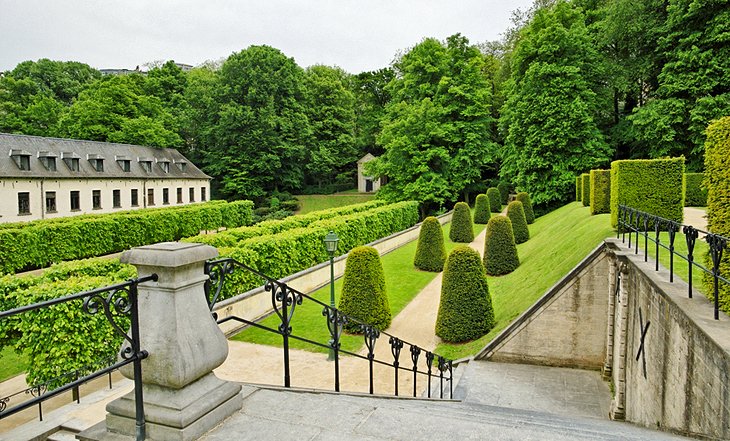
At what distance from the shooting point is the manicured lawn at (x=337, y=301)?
12188 millimetres

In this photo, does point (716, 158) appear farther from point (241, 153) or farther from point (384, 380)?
point (241, 153)

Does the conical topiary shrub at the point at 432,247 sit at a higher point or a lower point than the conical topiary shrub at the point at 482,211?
lower

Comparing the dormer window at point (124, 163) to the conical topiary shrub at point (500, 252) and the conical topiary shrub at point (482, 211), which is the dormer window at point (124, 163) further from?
the conical topiary shrub at point (500, 252)

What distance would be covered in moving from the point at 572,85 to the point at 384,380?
23.5m

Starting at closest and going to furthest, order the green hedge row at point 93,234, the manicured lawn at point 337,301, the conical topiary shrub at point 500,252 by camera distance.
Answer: the manicured lawn at point 337,301 < the conical topiary shrub at point 500,252 < the green hedge row at point 93,234

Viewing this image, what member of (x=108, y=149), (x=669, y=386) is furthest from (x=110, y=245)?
(x=669, y=386)

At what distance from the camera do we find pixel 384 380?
9961 millimetres

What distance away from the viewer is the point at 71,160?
A: 30922 millimetres

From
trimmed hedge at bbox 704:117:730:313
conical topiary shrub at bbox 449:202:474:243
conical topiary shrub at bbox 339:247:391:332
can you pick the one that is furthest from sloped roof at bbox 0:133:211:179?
trimmed hedge at bbox 704:117:730:313

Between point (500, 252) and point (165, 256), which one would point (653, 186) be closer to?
point (500, 252)

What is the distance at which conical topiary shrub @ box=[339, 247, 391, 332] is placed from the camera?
41.0ft

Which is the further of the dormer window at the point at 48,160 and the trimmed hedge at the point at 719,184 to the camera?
the dormer window at the point at 48,160

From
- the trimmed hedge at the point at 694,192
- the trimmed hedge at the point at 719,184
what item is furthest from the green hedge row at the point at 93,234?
the trimmed hedge at the point at 694,192

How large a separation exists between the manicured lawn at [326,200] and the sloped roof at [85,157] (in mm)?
10304
